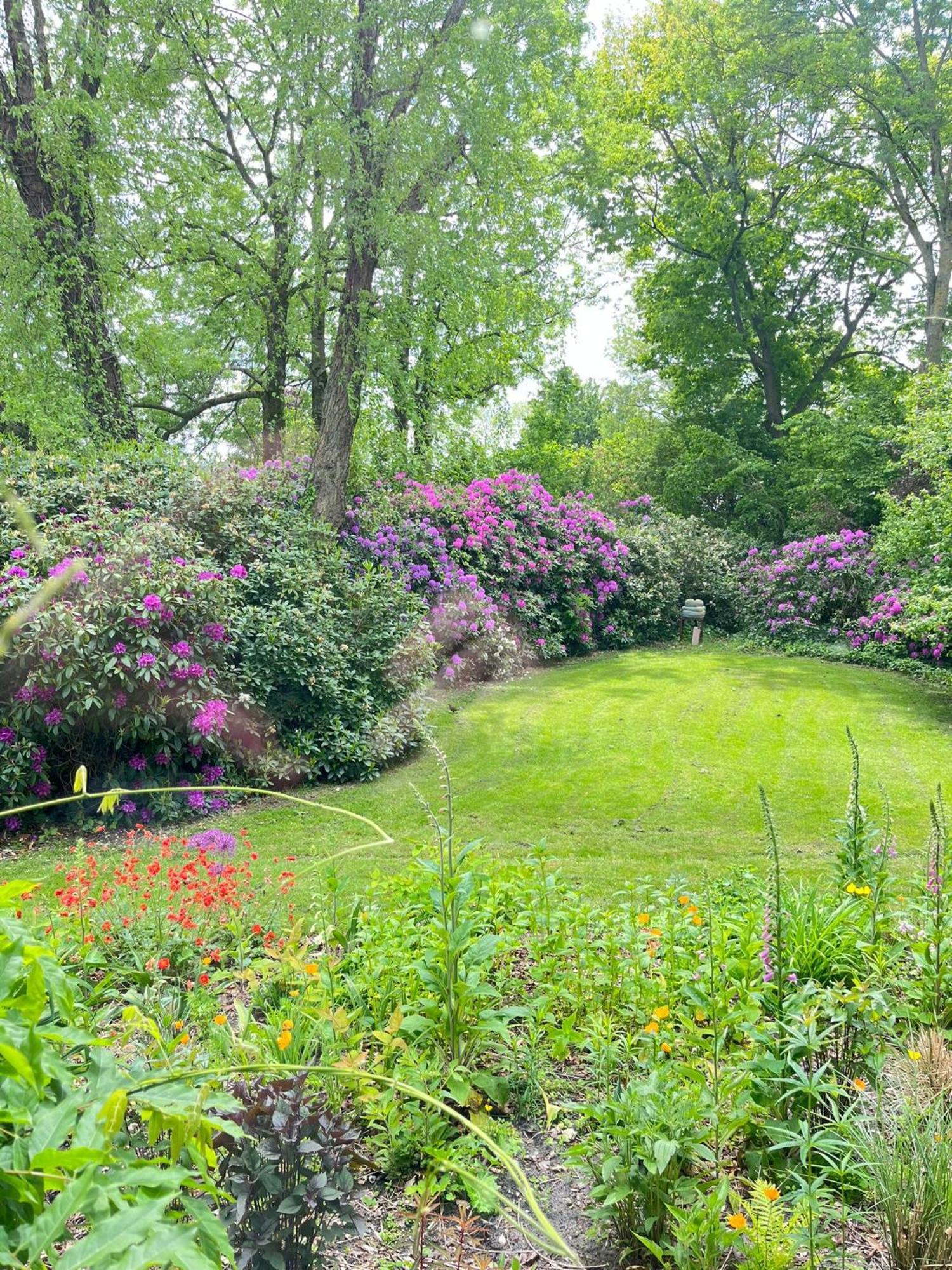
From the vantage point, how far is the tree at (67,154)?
9.49 meters

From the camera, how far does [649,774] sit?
21.8 ft

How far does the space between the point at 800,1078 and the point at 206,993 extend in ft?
5.78

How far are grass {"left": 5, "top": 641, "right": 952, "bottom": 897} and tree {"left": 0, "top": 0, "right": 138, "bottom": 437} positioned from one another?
20.4ft

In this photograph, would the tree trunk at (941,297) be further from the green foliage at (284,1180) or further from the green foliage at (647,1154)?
the green foliage at (284,1180)

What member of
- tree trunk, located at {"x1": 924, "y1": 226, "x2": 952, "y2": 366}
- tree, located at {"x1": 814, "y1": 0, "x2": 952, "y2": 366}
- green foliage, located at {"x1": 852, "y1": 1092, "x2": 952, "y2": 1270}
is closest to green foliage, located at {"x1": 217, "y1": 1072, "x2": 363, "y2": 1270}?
green foliage, located at {"x1": 852, "y1": 1092, "x2": 952, "y2": 1270}

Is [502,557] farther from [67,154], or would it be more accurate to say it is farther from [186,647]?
[67,154]

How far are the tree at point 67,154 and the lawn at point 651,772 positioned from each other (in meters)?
6.38

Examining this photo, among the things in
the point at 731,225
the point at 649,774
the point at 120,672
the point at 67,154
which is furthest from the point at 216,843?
the point at 731,225

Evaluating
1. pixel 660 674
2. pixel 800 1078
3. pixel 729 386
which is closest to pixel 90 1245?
pixel 800 1078

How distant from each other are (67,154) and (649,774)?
9577 mm

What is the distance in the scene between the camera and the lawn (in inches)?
199

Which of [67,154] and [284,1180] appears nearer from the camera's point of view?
[284,1180]

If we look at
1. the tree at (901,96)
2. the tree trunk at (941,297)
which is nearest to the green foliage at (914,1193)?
the tree at (901,96)

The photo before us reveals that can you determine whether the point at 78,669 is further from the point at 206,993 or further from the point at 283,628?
the point at 206,993
